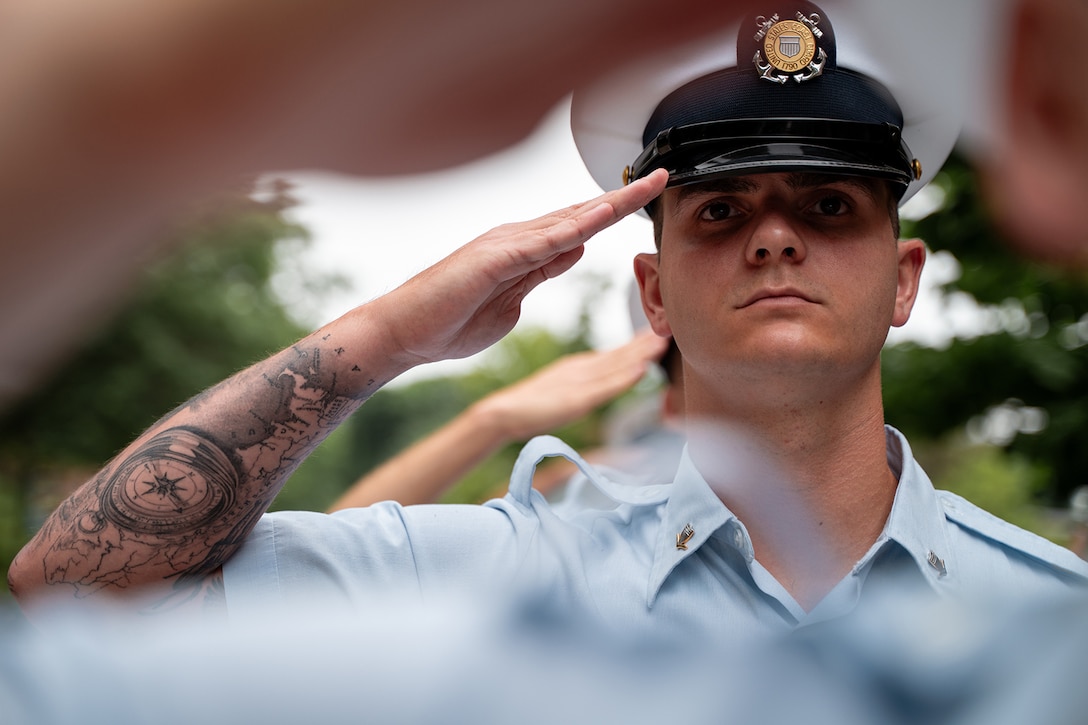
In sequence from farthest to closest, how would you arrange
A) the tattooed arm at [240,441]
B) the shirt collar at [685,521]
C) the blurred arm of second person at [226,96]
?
the shirt collar at [685,521] → the tattooed arm at [240,441] → the blurred arm of second person at [226,96]

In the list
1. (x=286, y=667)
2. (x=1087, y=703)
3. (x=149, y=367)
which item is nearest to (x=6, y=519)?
(x=286, y=667)

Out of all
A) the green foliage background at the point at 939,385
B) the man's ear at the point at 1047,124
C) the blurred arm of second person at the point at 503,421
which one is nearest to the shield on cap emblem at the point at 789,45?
the green foliage background at the point at 939,385

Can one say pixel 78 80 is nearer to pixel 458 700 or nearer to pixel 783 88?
pixel 458 700

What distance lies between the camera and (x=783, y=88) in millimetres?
1467

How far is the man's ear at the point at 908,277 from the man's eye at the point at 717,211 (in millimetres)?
379

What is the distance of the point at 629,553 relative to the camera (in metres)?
1.64

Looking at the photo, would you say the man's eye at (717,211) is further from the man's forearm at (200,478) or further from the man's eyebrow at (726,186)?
the man's forearm at (200,478)

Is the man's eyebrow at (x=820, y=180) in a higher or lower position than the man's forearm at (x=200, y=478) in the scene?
higher

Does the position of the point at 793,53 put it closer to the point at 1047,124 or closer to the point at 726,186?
→ the point at 726,186

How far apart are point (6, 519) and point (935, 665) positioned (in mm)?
2158

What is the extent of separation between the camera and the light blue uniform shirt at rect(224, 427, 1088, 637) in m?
1.40

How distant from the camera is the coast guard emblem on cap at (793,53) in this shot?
1.10m

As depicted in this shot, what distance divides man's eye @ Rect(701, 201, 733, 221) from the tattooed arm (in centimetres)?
21

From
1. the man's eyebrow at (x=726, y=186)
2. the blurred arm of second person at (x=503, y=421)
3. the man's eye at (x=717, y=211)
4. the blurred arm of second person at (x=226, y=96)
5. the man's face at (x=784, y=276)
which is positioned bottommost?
the blurred arm of second person at (x=503, y=421)
